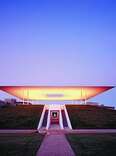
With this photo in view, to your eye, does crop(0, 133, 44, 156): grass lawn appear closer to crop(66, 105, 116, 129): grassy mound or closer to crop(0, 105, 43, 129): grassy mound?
crop(0, 105, 43, 129): grassy mound

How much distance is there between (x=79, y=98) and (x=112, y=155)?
3773 cm

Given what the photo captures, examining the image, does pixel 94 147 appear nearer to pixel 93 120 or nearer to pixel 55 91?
pixel 93 120

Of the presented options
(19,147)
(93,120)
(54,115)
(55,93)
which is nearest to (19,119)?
(93,120)

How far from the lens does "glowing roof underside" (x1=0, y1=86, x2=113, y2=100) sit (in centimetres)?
3828

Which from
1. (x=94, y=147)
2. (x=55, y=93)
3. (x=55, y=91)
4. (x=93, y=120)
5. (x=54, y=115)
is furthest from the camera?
(x=55, y=93)

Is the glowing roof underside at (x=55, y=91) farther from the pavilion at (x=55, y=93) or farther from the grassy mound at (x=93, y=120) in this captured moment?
the grassy mound at (x=93, y=120)

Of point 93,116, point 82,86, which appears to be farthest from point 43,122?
point 82,86

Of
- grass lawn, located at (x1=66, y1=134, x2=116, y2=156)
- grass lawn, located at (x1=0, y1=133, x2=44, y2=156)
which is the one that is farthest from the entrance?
grass lawn, located at (x1=66, y1=134, x2=116, y2=156)

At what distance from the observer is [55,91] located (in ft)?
133

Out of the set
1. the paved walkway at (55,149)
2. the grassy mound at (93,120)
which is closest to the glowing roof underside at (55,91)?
the grassy mound at (93,120)

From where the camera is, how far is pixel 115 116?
2583cm

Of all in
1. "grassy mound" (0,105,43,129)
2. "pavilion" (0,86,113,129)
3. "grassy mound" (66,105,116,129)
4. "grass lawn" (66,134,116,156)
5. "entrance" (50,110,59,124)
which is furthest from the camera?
"pavilion" (0,86,113,129)

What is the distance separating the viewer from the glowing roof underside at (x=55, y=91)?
126 ft

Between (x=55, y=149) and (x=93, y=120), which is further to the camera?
(x=93, y=120)
